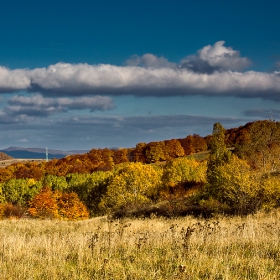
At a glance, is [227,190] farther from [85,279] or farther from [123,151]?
[123,151]

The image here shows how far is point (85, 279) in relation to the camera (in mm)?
6516

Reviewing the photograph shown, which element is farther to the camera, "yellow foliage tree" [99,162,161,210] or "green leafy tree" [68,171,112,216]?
"green leafy tree" [68,171,112,216]

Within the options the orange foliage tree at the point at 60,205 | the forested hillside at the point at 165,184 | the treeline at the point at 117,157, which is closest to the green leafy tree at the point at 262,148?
the forested hillside at the point at 165,184

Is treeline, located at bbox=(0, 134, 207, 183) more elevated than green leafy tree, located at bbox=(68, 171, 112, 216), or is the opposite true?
treeline, located at bbox=(0, 134, 207, 183)

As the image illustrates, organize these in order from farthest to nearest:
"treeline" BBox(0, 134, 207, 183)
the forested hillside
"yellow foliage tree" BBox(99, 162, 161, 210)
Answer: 1. "treeline" BBox(0, 134, 207, 183)
2. "yellow foliage tree" BBox(99, 162, 161, 210)
3. the forested hillside

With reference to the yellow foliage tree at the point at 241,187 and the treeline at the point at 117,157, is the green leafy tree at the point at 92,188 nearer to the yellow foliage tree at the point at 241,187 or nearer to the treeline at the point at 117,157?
the treeline at the point at 117,157

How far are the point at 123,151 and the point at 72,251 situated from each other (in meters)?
162

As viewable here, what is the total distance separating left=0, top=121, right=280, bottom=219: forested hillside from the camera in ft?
107

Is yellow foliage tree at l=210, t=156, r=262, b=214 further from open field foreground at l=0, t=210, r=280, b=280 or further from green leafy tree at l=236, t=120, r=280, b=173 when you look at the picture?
green leafy tree at l=236, t=120, r=280, b=173

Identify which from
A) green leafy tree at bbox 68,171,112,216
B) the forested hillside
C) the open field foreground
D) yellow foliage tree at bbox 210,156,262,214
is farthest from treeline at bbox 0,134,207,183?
the open field foreground

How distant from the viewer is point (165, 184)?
7812 cm

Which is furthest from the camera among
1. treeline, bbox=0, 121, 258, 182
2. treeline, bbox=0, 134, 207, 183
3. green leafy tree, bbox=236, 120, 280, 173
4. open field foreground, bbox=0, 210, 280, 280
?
treeline, bbox=0, 121, 258, 182

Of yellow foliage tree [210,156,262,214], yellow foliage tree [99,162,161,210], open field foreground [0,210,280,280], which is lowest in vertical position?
yellow foliage tree [99,162,161,210]

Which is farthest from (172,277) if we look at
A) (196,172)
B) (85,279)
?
(196,172)
